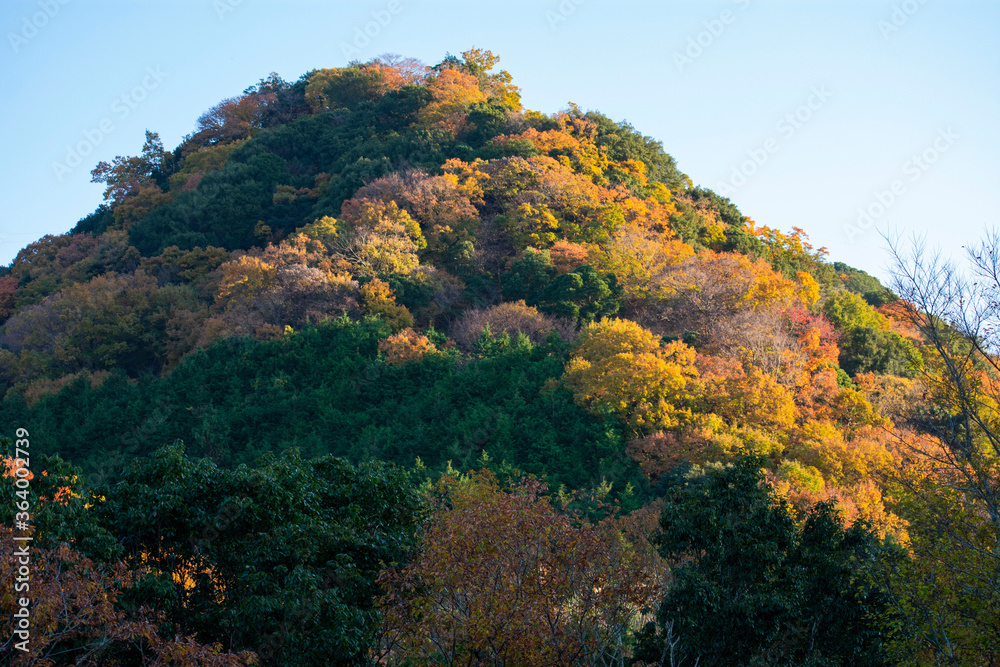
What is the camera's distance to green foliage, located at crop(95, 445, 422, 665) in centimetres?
1035

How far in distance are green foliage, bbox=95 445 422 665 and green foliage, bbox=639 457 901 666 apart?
161 inches

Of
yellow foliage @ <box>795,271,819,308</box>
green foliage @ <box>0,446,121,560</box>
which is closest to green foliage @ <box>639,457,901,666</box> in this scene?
green foliage @ <box>0,446,121,560</box>

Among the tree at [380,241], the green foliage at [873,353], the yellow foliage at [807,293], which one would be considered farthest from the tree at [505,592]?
the yellow foliage at [807,293]

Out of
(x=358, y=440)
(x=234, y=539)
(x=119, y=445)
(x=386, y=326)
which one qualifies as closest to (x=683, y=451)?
(x=358, y=440)

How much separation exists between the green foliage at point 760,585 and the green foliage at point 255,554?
4090 millimetres

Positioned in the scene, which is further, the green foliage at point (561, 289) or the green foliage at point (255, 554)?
the green foliage at point (561, 289)

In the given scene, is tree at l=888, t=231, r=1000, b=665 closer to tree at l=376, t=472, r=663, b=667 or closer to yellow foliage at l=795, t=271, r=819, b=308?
tree at l=376, t=472, r=663, b=667

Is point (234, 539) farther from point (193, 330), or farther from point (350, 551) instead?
point (193, 330)

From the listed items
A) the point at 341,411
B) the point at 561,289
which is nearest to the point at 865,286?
the point at 561,289

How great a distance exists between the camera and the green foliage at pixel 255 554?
34.0 feet

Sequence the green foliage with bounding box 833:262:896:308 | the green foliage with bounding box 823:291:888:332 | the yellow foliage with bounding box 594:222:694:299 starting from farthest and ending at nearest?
the green foliage with bounding box 833:262:896:308
the green foliage with bounding box 823:291:888:332
the yellow foliage with bounding box 594:222:694:299

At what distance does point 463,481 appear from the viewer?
20.6 metres

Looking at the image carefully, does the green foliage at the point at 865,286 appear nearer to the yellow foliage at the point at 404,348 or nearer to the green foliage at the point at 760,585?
the yellow foliage at the point at 404,348

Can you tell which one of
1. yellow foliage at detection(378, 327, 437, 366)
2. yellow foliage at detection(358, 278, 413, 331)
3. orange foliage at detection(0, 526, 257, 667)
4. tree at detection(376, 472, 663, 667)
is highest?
yellow foliage at detection(358, 278, 413, 331)
